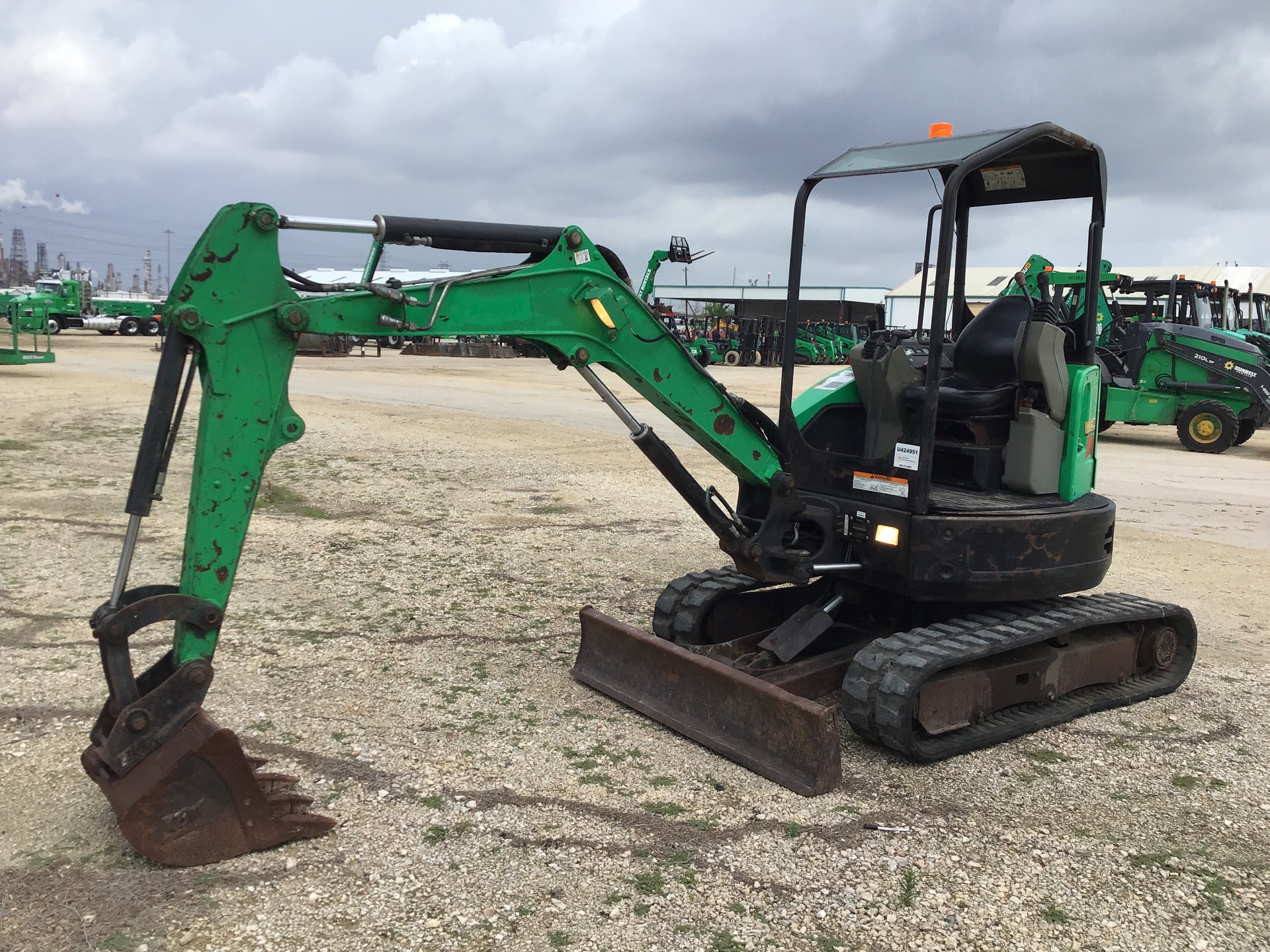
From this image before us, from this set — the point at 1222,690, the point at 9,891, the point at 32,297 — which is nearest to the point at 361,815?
the point at 9,891

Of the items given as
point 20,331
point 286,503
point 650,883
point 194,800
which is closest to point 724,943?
point 650,883

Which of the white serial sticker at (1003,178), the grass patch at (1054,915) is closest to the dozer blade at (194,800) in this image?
the grass patch at (1054,915)

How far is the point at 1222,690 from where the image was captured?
5.80 metres

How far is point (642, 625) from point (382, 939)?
3.53 metres

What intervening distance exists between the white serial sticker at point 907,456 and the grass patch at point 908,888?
6.05ft

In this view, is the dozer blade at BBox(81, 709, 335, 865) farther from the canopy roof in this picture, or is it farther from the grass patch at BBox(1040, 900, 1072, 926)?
the canopy roof

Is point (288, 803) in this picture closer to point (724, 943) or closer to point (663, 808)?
point (663, 808)

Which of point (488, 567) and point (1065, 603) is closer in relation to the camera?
point (1065, 603)

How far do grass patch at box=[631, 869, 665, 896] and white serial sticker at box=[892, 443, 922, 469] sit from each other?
7.26 feet

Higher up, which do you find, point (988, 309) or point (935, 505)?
point (988, 309)

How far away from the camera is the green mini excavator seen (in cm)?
360

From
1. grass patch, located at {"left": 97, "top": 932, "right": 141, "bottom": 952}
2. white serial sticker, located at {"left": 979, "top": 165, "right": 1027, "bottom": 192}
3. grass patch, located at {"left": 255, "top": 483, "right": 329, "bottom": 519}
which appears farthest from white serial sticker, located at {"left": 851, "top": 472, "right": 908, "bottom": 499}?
grass patch, located at {"left": 255, "top": 483, "right": 329, "bottom": 519}

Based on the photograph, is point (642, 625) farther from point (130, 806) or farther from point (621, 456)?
point (621, 456)

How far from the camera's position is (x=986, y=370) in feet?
18.0
